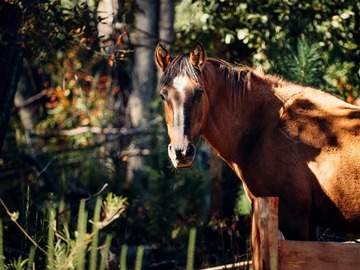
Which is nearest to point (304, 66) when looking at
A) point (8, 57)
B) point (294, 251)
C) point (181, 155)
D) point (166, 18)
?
point (181, 155)

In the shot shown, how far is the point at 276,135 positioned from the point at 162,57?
122 centimetres

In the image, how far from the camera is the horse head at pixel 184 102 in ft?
18.5

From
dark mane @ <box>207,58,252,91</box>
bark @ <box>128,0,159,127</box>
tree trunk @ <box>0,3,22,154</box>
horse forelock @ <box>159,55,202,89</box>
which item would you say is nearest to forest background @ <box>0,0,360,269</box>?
tree trunk @ <box>0,3,22,154</box>

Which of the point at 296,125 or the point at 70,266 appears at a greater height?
the point at 296,125

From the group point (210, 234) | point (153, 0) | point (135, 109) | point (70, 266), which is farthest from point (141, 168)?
point (70, 266)

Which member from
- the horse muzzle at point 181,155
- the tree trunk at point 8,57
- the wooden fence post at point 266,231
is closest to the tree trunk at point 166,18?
the tree trunk at point 8,57

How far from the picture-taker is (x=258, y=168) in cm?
584

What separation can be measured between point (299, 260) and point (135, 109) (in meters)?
8.62

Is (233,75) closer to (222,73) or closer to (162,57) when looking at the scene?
(222,73)

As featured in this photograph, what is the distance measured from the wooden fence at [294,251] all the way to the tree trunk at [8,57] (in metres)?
4.10

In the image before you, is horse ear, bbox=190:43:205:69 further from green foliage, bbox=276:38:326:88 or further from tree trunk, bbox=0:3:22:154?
tree trunk, bbox=0:3:22:154

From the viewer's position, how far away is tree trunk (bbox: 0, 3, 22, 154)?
772 cm

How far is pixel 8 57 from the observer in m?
7.78

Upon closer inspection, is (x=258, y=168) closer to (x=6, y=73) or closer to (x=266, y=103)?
(x=266, y=103)
